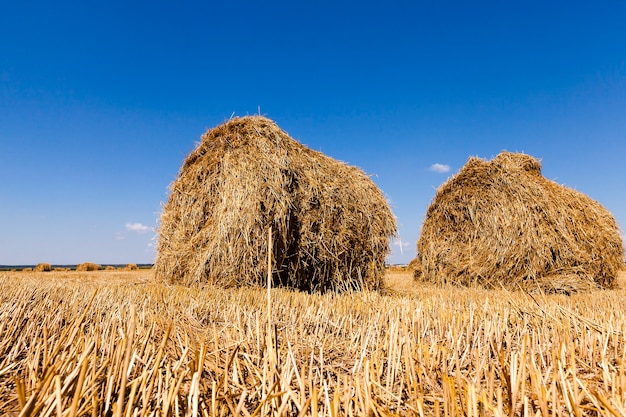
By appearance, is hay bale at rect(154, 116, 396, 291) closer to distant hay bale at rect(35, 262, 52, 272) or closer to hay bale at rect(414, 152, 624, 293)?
hay bale at rect(414, 152, 624, 293)

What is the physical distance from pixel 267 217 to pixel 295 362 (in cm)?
342

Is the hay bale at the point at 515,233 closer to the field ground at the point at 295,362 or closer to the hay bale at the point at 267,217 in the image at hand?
the hay bale at the point at 267,217

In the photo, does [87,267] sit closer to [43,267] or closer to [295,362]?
[43,267]

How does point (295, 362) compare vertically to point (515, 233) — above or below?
below

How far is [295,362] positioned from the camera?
4.52 feet

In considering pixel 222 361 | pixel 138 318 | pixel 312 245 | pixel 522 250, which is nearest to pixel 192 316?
pixel 138 318

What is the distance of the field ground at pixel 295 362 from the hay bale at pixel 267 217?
1.39m

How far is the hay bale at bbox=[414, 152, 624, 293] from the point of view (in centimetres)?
618

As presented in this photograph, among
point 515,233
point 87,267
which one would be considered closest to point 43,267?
point 87,267

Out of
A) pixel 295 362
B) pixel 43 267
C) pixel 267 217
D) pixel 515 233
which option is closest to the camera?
pixel 295 362

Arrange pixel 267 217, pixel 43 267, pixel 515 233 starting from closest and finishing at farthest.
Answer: pixel 267 217 < pixel 515 233 < pixel 43 267

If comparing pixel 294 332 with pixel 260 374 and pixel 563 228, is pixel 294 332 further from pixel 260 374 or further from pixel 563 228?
pixel 563 228

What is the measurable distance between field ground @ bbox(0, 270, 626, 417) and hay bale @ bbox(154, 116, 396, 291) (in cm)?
139

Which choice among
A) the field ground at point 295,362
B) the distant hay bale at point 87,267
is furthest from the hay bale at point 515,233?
the distant hay bale at point 87,267
